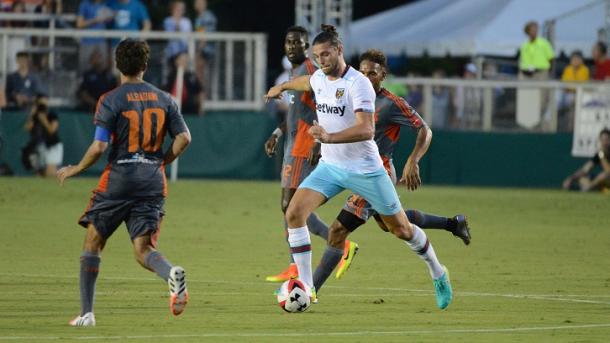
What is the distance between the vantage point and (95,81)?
2884cm

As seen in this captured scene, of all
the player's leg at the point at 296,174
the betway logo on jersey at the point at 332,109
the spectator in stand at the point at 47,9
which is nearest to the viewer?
the betway logo on jersey at the point at 332,109

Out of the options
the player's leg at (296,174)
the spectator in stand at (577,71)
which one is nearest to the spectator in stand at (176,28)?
the spectator in stand at (577,71)

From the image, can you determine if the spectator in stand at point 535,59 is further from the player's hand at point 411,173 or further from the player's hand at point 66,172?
the player's hand at point 66,172

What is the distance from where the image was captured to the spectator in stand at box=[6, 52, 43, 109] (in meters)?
28.5

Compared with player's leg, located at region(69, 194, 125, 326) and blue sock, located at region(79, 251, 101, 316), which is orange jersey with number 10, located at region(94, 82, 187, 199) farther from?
blue sock, located at region(79, 251, 101, 316)

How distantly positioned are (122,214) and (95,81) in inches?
729

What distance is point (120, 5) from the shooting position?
30.0 m

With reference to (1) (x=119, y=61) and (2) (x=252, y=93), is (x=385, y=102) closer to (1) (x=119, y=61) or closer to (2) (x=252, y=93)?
(1) (x=119, y=61)

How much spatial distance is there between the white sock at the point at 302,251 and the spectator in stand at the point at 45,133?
1681 centimetres

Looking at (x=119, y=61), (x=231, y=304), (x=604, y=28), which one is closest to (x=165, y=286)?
(x=231, y=304)

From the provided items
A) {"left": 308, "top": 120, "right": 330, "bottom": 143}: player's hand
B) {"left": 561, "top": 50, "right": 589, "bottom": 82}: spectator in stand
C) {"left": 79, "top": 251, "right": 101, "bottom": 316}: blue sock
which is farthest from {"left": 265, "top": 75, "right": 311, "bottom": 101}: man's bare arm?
{"left": 561, "top": 50, "right": 589, "bottom": 82}: spectator in stand

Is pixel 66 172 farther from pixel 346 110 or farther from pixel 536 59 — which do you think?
pixel 536 59

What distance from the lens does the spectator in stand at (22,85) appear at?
28500mm

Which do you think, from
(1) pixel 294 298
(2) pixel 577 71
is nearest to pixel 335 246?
(1) pixel 294 298
